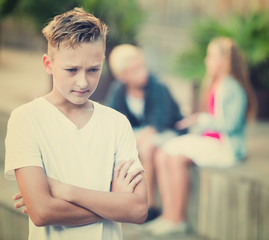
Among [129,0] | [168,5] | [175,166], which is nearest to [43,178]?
[175,166]

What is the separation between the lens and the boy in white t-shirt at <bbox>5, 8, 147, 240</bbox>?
1227 millimetres

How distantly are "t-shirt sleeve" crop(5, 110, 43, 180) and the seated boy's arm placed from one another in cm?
2

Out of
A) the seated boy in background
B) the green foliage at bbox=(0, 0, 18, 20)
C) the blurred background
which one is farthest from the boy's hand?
the green foliage at bbox=(0, 0, 18, 20)

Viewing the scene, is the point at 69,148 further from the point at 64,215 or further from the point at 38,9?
the point at 38,9

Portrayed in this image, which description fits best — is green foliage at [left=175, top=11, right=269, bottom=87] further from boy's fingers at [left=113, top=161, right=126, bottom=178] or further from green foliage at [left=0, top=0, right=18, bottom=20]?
boy's fingers at [left=113, top=161, right=126, bottom=178]

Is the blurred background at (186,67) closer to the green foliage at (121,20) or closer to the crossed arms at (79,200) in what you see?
the green foliage at (121,20)

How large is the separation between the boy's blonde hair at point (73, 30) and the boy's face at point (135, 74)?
73.3 inches

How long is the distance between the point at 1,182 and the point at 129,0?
211 cm

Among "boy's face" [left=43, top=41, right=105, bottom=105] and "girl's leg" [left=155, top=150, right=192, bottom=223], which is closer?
"boy's face" [left=43, top=41, right=105, bottom=105]

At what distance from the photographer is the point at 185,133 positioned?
3.28 meters

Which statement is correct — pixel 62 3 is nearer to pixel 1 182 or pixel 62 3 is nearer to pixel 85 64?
pixel 1 182

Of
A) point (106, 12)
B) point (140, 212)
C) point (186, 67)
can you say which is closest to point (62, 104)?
point (140, 212)

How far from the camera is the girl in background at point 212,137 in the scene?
311 centimetres

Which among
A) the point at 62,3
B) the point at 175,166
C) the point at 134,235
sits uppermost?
the point at 62,3
